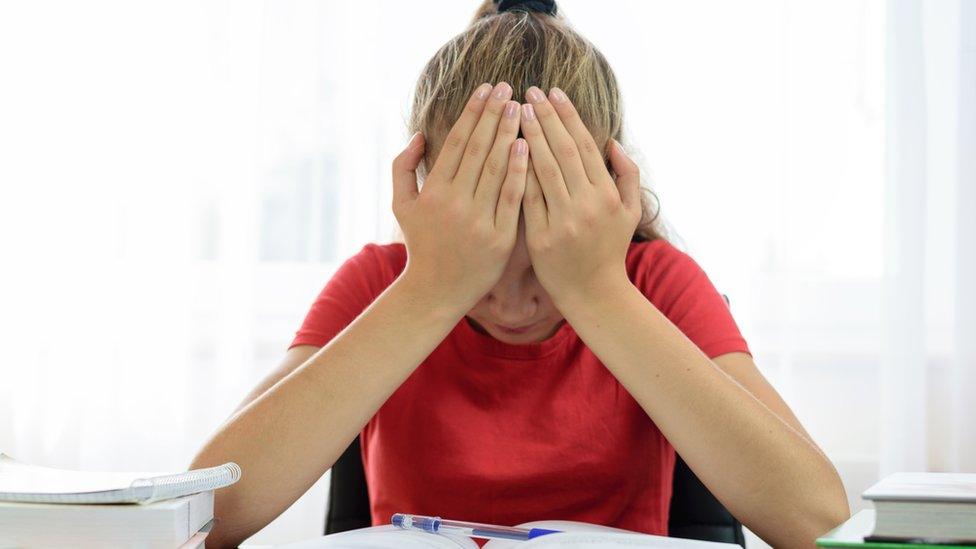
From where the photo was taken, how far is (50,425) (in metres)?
1.87

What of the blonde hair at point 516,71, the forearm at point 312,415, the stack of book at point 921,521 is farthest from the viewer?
the blonde hair at point 516,71

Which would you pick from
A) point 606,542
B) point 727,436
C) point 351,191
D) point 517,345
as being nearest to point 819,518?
point 727,436

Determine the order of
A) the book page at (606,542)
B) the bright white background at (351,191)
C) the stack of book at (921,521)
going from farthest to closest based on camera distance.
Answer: the bright white background at (351,191) < the book page at (606,542) < the stack of book at (921,521)

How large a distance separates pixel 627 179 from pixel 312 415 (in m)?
0.37

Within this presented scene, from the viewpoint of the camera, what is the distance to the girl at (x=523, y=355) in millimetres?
847

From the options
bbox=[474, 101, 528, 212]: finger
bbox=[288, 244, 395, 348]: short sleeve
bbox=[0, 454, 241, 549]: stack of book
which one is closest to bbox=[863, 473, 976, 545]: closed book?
bbox=[0, 454, 241, 549]: stack of book

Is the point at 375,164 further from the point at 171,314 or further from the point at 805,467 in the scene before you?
the point at 805,467

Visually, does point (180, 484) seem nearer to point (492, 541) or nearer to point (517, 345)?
point (492, 541)

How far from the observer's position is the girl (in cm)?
85

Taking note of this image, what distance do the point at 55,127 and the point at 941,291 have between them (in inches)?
65.4

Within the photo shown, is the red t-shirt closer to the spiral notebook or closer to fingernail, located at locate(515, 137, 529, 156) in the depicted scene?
fingernail, located at locate(515, 137, 529, 156)

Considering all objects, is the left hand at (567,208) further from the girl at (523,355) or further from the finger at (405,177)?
the finger at (405,177)

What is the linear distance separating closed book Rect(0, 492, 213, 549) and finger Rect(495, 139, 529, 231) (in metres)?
0.43

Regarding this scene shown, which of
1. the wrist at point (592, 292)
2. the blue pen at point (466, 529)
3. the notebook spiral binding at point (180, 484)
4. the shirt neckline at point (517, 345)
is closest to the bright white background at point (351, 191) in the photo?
the shirt neckline at point (517, 345)
